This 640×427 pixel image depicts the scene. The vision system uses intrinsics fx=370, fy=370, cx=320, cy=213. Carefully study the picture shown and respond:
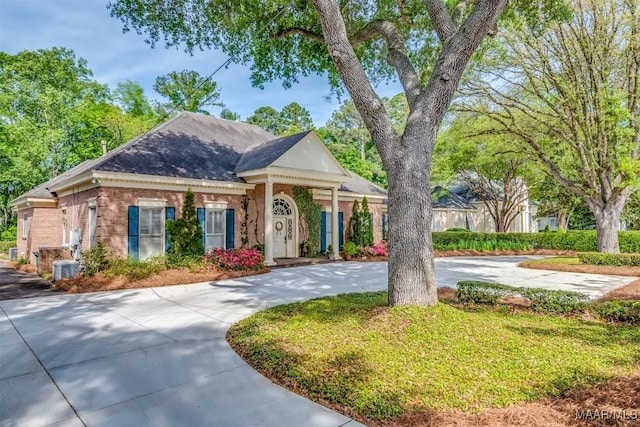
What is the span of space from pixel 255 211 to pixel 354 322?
34.2 ft

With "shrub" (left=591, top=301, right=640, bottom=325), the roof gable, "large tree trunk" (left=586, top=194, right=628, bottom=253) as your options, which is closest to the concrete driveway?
"shrub" (left=591, top=301, right=640, bottom=325)

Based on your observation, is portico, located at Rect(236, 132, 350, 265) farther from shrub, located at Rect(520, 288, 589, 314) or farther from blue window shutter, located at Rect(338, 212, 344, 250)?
shrub, located at Rect(520, 288, 589, 314)

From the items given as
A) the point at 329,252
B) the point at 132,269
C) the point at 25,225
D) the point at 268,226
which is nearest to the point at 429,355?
the point at 132,269

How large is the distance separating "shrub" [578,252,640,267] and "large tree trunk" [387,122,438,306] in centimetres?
1289

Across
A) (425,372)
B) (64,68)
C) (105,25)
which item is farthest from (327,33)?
(64,68)

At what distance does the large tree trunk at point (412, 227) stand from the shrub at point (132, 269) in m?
8.18

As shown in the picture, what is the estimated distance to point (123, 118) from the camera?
96.0ft

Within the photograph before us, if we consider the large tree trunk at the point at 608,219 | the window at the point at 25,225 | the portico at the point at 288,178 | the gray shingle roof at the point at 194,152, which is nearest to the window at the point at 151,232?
the gray shingle roof at the point at 194,152

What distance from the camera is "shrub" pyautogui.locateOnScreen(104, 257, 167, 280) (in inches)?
429

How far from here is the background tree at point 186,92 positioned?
28.4m

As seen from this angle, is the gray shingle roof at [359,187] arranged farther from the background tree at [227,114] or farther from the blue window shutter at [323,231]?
the background tree at [227,114]

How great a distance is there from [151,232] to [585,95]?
16.9 m

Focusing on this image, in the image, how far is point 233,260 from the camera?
12.9 m

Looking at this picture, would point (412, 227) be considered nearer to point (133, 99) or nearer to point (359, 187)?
point (359, 187)
